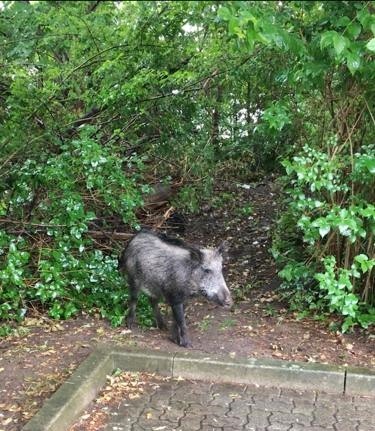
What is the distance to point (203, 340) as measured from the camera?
5762 mm

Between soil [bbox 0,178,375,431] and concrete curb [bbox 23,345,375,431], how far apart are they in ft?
0.70

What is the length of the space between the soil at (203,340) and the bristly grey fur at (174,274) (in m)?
0.35

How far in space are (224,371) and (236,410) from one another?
0.50 meters

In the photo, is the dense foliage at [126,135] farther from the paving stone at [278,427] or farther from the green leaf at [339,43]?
the paving stone at [278,427]

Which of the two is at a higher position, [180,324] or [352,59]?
[352,59]

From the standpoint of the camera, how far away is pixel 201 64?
667cm

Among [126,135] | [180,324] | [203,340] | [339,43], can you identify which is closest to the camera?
[339,43]

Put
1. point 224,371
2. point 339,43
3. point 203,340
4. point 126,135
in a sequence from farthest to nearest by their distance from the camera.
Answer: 1. point 126,135
2. point 203,340
3. point 224,371
4. point 339,43

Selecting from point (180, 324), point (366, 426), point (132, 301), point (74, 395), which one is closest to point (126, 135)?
point (132, 301)

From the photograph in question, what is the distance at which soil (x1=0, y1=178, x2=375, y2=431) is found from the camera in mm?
4757

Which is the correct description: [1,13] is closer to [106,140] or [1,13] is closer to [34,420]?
[106,140]

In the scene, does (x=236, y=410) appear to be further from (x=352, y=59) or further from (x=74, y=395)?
(x=352, y=59)

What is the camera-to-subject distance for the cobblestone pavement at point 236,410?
441 cm

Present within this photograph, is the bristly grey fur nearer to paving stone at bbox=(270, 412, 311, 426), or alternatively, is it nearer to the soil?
the soil
